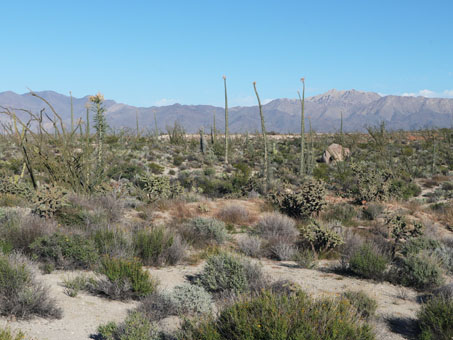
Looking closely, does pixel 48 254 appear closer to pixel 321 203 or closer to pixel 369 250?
pixel 369 250

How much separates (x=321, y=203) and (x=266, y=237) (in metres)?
2.84

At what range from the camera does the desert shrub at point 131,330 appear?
171 inches

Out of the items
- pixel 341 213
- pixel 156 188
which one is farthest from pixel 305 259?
pixel 156 188

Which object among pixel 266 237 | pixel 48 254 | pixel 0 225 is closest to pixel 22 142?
pixel 0 225

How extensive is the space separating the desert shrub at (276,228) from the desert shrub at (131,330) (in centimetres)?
574

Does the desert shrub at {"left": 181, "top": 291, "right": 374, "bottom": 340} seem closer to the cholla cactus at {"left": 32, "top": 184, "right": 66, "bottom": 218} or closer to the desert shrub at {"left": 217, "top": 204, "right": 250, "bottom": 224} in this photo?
the cholla cactus at {"left": 32, "top": 184, "right": 66, "bottom": 218}

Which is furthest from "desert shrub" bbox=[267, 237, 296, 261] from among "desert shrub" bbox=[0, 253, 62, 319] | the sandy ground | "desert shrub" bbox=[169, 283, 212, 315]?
"desert shrub" bbox=[0, 253, 62, 319]

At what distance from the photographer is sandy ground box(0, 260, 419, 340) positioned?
4758 millimetres

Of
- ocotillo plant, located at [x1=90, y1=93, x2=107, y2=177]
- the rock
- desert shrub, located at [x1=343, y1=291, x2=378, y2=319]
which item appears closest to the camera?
desert shrub, located at [x1=343, y1=291, x2=378, y2=319]

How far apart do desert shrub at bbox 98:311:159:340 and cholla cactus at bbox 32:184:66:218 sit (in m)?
5.46

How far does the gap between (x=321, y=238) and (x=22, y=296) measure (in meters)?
6.34

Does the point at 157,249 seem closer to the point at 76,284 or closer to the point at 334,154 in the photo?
the point at 76,284

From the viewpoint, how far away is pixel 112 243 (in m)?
7.66

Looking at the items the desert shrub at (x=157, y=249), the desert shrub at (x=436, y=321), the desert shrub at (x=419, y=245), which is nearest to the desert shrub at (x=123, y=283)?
the desert shrub at (x=157, y=249)
